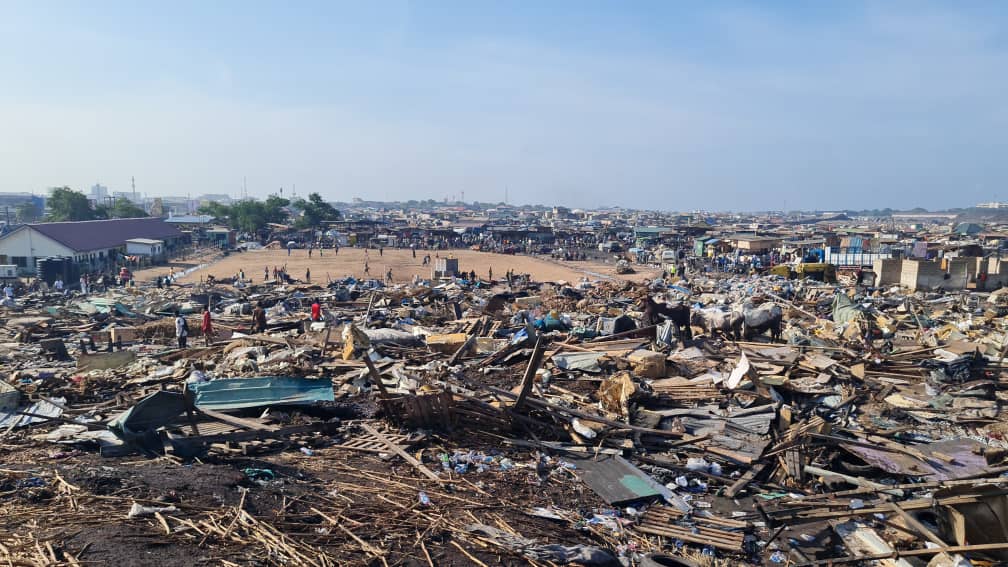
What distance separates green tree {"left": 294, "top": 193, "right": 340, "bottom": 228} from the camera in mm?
64500

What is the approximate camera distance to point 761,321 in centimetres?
1477

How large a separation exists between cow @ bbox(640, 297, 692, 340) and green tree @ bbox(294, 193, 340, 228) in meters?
54.8

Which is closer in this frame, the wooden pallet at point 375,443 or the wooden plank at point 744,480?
the wooden plank at point 744,480

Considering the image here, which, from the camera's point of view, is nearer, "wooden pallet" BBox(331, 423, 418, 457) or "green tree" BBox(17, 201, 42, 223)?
"wooden pallet" BBox(331, 423, 418, 457)

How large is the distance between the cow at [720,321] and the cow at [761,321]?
0.43ft

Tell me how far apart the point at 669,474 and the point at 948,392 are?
617cm

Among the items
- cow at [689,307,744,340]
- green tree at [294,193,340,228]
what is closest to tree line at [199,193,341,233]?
green tree at [294,193,340,228]

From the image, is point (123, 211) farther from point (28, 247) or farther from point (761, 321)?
point (761, 321)

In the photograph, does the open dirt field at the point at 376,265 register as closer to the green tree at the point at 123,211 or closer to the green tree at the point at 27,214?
the green tree at the point at 123,211

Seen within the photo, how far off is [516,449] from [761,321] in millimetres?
8863

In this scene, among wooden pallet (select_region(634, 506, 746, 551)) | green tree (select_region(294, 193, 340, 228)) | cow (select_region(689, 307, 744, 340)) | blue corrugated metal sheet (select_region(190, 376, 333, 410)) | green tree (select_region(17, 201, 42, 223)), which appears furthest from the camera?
green tree (select_region(17, 201, 42, 223))

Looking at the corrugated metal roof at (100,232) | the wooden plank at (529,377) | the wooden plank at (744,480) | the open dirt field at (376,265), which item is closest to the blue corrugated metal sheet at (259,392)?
the wooden plank at (529,377)

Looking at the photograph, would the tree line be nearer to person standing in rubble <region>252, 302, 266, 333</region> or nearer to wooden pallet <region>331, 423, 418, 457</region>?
person standing in rubble <region>252, 302, 266, 333</region>

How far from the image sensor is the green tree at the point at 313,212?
64500 millimetres
